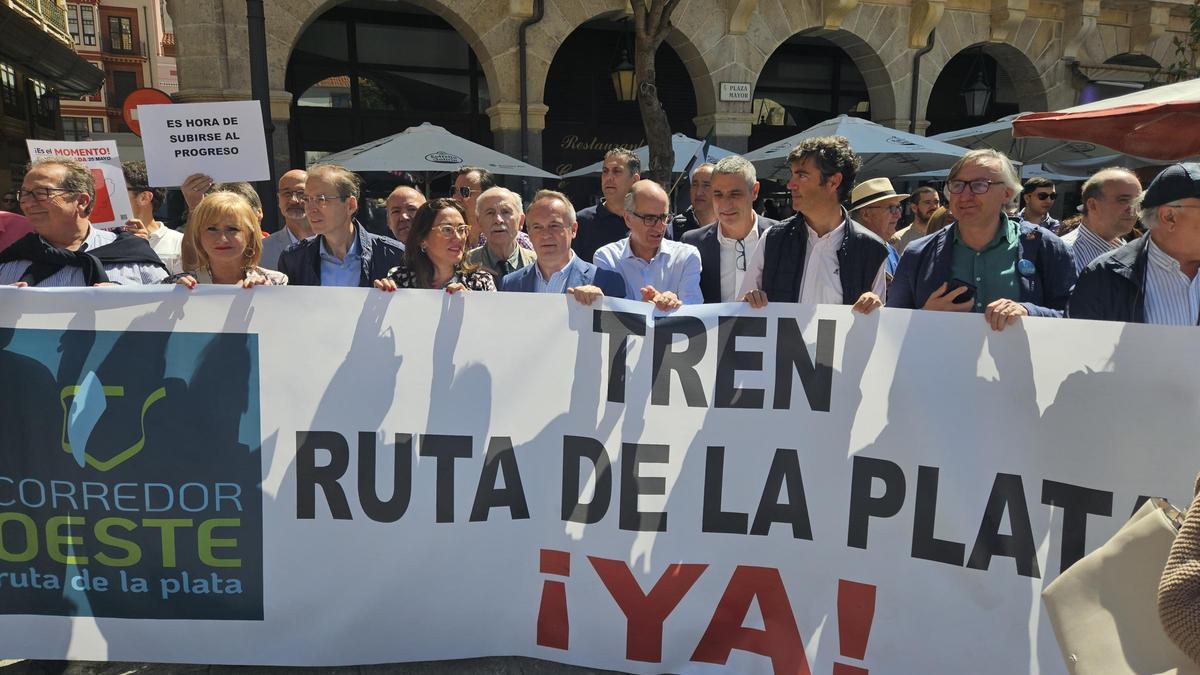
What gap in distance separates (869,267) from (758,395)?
786 mm

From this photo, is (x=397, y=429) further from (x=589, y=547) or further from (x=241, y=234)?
(x=241, y=234)

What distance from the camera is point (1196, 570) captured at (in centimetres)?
138

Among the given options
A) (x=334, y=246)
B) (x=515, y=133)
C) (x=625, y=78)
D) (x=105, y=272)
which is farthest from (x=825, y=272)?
(x=515, y=133)

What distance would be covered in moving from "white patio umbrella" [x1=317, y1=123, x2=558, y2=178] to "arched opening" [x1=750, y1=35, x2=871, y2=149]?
669 cm

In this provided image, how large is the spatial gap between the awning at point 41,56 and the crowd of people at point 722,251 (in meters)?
16.0

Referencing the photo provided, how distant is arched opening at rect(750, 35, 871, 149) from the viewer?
14.0m

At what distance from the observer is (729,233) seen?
3.88 metres

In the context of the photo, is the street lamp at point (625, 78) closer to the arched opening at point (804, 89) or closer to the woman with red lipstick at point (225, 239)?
the arched opening at point (804, 89)

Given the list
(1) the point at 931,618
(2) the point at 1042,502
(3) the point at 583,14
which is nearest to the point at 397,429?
(1) the point at 931,618

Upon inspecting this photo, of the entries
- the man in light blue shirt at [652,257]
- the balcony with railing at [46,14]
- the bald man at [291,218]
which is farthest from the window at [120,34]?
the man in light blue shirt at [652,257]

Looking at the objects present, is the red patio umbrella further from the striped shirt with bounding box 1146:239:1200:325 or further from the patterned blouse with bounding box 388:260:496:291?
the patterned blouse with bounding box 388:260:496:291

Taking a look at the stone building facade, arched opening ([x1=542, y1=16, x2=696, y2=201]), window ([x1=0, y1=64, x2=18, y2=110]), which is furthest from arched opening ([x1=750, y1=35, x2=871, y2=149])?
window ([x1=0, y1=64, x2=18, y2=110])

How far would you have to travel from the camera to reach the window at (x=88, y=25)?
61656 millimetres

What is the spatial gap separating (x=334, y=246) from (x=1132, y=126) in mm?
3489
